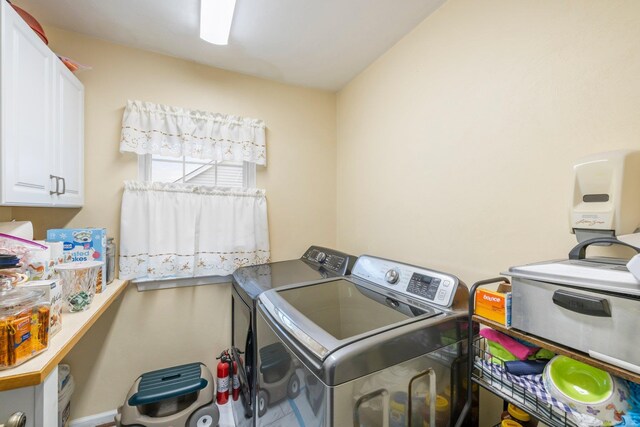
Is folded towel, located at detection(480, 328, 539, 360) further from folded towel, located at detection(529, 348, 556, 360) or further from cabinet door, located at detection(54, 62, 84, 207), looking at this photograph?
cabinet door, located at detection(54, 62, 84, 207)

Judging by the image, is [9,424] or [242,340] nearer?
[9,424]

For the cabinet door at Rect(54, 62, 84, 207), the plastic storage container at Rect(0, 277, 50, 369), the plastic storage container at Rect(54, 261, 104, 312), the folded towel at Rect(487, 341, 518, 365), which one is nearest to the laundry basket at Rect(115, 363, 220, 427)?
the plastic storage container at Rect(54, 261, 104, 312)

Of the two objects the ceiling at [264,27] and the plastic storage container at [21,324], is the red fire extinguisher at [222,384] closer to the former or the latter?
the plastic storage container at [21,324]

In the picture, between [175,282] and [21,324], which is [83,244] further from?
[21,324]

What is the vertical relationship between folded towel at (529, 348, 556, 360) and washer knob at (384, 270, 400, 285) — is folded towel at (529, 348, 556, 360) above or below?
below

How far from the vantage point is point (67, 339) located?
97cm

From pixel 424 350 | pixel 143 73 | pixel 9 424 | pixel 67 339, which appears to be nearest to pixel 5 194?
pixel 67 339

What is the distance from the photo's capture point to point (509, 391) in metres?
0.76

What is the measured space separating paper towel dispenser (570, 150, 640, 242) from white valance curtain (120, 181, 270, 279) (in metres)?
1.77

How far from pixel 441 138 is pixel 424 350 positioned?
1.04 meters

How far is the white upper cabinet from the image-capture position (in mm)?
1015

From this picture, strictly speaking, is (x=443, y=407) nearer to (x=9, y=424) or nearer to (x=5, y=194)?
(x=9, y=424)

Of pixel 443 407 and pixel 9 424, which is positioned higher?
pixel 9 424

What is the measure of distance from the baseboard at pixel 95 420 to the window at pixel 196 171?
5.06 feet
